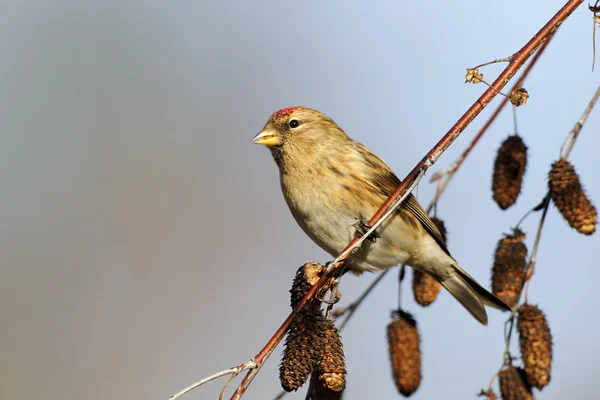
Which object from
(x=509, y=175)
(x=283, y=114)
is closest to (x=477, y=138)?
(x=509, y=175)

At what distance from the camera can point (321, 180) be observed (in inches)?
158

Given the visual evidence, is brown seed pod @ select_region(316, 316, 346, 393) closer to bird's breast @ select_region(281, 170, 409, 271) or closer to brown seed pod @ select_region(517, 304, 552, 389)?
brown seed pod @ select_region(517, 304, 552, 389)

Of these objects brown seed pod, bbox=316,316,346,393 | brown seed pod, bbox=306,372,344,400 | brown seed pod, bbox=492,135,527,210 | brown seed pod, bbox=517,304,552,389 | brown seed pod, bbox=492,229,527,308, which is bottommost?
brown seed pod, bbox=306,372,344,400

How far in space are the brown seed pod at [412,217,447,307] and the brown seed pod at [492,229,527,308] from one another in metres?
0.41

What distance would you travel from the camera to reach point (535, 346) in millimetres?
3135

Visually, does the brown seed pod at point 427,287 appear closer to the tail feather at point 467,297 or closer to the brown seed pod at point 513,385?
the tail feather at point 467,297

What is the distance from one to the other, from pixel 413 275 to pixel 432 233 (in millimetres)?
267

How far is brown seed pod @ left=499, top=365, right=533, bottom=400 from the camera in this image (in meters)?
3.07

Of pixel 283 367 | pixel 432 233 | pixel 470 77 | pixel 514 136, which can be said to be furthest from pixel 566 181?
pixel 283 367

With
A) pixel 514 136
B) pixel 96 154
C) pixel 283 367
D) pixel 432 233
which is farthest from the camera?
pixel 96 154

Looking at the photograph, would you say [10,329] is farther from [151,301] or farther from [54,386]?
[151,301]

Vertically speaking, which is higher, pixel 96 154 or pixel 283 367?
pixel 96 154

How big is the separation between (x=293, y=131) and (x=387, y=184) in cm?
60

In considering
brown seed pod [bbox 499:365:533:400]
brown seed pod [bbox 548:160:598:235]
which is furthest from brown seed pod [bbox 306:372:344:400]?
brown seed pod [bbox 548:160:598:235]
